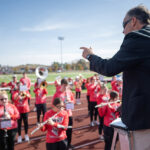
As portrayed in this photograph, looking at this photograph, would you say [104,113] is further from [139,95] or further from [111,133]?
[139,95]

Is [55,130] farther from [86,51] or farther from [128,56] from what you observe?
[128,56]

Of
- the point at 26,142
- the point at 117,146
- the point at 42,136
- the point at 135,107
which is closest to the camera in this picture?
the point at 135,107

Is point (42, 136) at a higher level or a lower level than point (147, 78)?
lower

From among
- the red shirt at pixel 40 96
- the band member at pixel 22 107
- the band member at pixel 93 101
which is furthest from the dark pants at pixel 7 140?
the band member at pixel 93 101

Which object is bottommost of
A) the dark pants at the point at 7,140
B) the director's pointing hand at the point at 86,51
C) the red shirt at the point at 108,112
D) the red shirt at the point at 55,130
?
the dark pants at the point at 7,140

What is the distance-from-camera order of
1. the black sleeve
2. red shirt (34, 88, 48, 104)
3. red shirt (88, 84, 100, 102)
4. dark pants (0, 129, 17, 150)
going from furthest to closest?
1. red shirt (88, 84, 100, 102)
2. red shirt (34, 88, 48, 104)
3. dark pants (0, 129, 17, 150)
4. the black sleeve

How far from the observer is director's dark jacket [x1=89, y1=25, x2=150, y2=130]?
128 cm

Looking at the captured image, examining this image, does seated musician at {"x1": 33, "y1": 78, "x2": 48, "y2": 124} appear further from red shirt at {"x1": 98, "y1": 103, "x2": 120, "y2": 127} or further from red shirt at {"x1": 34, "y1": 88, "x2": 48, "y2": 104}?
red shirt at {"x1": 98, "y1": 103, "x2": 120, "y2": 127}

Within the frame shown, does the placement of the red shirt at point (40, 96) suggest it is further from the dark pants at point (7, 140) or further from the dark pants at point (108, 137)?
the dark pants at point (108, 137)

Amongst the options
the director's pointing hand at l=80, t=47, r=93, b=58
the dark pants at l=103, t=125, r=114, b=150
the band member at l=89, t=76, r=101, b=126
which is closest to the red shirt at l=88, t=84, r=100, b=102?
the band member at l=89, t=76, r=101, b=126

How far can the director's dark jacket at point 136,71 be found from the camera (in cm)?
128

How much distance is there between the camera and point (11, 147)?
14.7 ft

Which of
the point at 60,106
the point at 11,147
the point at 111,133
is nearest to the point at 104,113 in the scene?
the point at 111,133

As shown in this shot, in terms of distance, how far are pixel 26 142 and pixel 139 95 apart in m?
5.41
